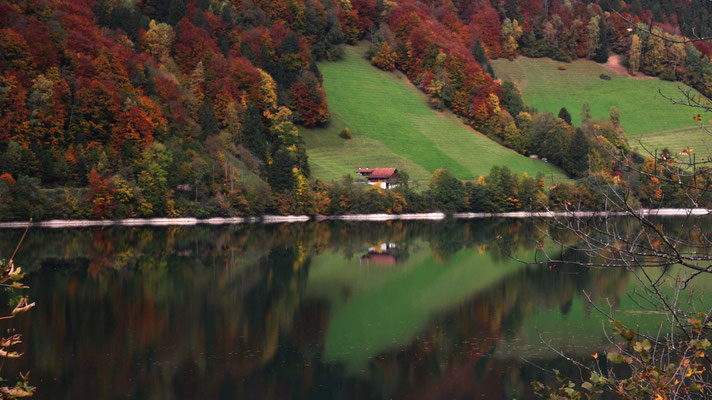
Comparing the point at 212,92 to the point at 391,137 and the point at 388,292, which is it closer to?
the point at 391,137

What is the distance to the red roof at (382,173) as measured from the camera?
10331 centimetres

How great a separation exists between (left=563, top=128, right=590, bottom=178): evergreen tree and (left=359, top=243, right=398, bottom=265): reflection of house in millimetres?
56579

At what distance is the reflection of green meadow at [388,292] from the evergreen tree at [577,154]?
5611 centimetres

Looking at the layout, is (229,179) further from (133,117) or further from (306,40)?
(306,40)

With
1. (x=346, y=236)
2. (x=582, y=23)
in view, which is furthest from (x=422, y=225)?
(x=582, y=23)

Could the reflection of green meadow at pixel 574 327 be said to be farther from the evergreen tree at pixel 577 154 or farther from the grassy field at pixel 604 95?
the grassy field at pixel 604 95

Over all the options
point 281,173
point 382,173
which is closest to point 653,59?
point 382,173

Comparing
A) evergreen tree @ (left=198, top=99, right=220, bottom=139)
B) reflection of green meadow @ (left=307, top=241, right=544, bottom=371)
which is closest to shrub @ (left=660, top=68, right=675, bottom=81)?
evergreen tree @ (left=198, top=99, right=220, bottom=139)

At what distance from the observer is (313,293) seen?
4256 cm

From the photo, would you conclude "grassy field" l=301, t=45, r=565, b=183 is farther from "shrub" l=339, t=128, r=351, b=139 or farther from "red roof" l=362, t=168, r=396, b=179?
"red roof" l=362, t=168, r=396, b=179

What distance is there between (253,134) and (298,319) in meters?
70.1

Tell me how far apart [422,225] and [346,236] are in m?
16.0

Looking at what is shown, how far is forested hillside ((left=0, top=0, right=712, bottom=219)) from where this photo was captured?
275 feet

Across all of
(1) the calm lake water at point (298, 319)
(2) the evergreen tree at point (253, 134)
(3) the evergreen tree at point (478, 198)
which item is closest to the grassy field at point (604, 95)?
(3) the evergreen tree at point (478, 198)
